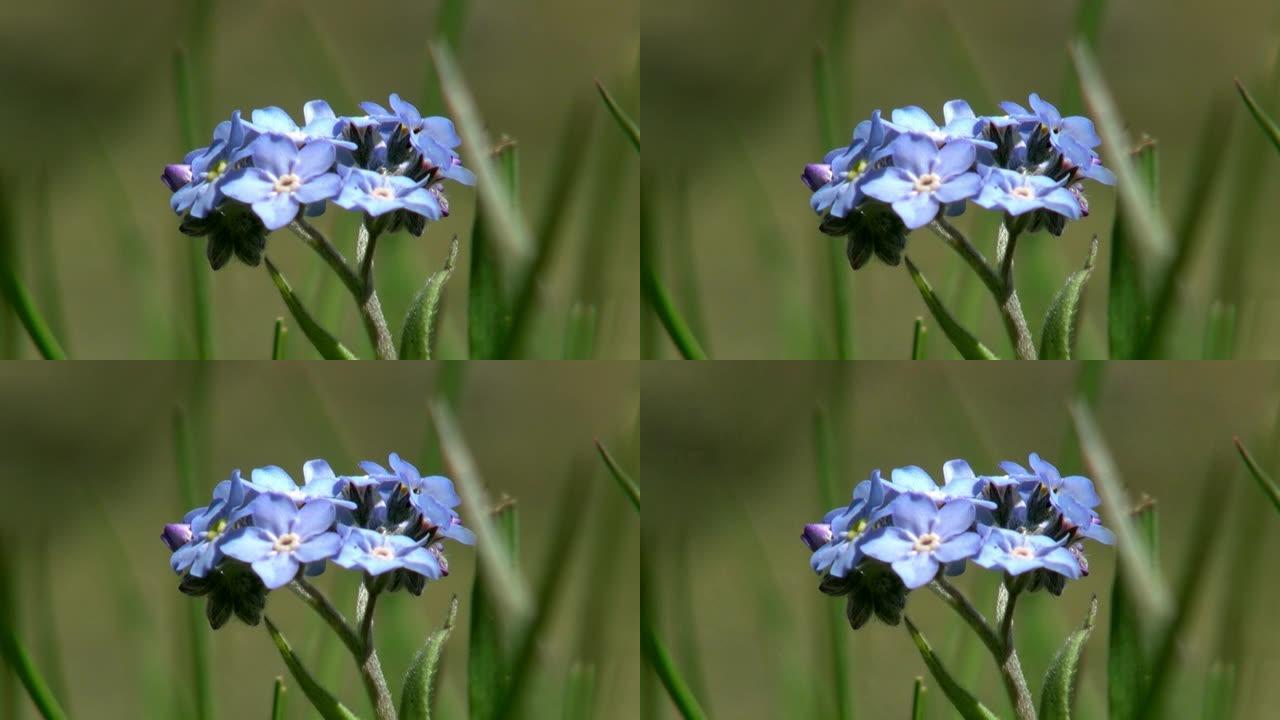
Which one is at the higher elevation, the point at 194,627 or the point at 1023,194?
the point at 1023,194

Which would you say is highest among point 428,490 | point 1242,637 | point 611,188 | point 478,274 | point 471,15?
point 471,15

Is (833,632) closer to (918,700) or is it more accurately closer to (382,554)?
(918,700)

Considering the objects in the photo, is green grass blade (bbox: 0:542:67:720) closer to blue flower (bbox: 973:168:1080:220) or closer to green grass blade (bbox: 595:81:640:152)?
green grass blade (bbox: 595:81:640:152)

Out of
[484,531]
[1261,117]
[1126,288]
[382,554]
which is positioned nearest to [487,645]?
[484,531]

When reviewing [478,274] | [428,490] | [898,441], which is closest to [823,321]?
[898,441]

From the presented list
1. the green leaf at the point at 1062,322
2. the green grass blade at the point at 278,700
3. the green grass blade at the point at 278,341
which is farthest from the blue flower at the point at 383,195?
the green leaf at the point at 1062,322

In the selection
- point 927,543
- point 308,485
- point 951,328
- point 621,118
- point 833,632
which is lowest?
point 833,632

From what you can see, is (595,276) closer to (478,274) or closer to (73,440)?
(478,274)
